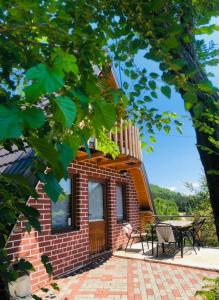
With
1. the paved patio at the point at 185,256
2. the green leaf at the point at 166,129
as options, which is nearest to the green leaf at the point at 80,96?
the green leaf at the point at 166,129

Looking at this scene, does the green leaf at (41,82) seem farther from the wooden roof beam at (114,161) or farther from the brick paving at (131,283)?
the wooden roof beam at (114,161)

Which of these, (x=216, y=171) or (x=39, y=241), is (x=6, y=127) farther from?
(x=39, y=241)

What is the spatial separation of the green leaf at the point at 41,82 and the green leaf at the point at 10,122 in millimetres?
59

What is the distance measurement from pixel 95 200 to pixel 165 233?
2120 mm

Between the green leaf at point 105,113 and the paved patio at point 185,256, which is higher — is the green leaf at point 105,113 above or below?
above

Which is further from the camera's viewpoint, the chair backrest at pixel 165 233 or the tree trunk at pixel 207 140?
the chair backrest at pixel 165 233

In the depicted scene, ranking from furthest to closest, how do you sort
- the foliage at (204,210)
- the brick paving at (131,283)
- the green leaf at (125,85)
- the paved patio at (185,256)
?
the foliage at (204,210) < the paved patio at (185,256) < the brick paving at (131,283) < the green leaf at (125,85)

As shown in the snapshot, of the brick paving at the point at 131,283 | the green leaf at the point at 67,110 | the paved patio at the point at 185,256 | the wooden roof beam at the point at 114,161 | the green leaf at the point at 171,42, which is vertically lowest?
the brick paving at the point at 131,283

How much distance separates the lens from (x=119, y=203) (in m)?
9.99

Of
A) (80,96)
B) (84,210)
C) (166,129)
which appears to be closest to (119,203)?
(84,210)

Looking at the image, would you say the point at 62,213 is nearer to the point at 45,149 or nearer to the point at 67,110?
the point at 45,149

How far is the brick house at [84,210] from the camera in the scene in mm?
5461

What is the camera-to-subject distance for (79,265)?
6.99 m

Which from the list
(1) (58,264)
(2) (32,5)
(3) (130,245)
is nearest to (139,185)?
(3) (130,245)
